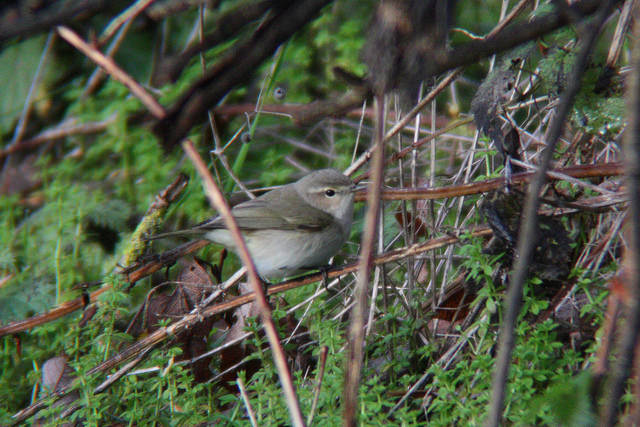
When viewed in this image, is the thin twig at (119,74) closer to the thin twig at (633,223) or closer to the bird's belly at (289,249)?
the thin twig at (633,223)

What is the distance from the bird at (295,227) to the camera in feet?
13.1

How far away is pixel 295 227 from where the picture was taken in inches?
167

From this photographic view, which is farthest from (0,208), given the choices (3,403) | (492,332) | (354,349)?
(354,349)

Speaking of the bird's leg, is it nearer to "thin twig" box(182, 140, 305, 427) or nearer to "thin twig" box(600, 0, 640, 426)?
"thin twig" box(182, 140, 305, 427)

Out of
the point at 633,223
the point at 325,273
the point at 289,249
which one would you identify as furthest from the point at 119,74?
the point at 289,249

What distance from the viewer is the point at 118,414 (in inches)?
131

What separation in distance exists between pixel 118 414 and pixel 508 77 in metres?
2.55

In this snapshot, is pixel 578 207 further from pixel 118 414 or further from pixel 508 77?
pixel 118 414

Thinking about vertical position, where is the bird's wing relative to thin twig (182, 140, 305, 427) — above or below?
below

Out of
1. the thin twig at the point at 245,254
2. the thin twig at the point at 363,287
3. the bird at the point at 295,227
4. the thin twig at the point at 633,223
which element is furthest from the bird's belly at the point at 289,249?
the thin twig at the point at 633,223

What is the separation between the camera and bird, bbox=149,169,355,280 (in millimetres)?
3996

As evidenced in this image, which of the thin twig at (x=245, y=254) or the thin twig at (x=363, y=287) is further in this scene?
the thin twig at (x=245, y=254)

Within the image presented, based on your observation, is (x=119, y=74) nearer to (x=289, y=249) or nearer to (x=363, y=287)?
(x=363, y=287)

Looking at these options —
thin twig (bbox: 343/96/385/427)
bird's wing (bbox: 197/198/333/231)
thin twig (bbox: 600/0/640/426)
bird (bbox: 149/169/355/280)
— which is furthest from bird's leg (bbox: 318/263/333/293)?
thin twig (bbox: 600/0/640/426)
